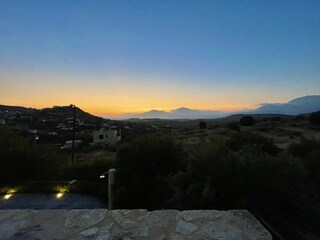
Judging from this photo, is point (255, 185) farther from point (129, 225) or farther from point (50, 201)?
point (50, 201)

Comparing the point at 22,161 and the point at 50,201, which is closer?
the point at 50,201

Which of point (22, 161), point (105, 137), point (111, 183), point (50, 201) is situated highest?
point (22, 161)

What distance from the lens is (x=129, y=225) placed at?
269 centimetres

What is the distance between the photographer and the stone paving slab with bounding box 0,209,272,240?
2.48 metres

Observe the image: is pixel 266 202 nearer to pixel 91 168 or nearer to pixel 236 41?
pixel 236 41

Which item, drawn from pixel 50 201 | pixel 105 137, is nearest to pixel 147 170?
pixel 50 201

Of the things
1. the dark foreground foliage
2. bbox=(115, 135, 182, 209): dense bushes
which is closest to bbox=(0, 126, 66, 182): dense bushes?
bbox=(115, 135, 182, 209): dense bushes

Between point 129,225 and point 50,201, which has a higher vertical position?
point 129,225

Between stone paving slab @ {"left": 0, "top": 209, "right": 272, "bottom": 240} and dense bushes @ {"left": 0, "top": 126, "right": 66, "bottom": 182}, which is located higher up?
stone paving slab @ {"left": 0, "top": 209, "right": 272, "bottom": 240}

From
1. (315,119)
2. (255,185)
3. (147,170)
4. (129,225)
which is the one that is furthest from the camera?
(315,119)

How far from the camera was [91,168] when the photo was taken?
16922 millimetres

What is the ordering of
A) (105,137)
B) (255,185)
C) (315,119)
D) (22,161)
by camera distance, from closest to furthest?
(255,185)
(22,161)
(315,119)
(105,137)

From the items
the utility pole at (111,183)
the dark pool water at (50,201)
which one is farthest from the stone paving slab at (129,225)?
the dark pool water at (50,201)

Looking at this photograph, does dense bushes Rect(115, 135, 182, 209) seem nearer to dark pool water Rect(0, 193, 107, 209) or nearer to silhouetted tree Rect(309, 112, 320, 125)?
dark pool water Rect(0, 193, 107, 209)
